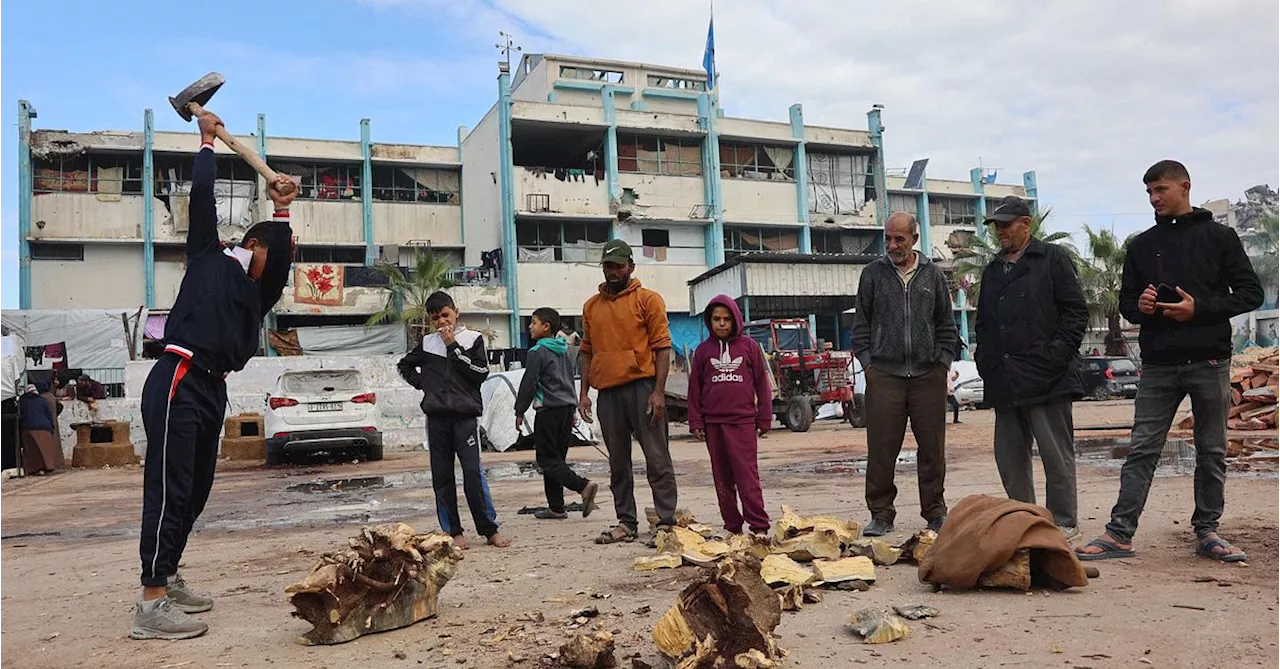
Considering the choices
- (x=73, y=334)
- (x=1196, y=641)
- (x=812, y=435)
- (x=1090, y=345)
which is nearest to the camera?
(x=1196, y=641)

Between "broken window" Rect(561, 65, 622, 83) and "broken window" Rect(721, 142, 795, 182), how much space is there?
9841 millimetres

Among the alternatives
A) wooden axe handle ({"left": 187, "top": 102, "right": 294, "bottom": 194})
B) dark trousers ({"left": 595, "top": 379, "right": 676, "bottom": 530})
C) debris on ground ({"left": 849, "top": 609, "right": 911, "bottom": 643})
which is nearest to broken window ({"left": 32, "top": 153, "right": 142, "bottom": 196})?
dark trousers ({"left": 595, "top": 379, "right": 676, "bottom": 530})

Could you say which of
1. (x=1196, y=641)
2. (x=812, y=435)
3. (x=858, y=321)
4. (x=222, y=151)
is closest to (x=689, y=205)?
(x=222, y=151)

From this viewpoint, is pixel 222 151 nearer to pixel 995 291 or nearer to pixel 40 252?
pixel 40 252

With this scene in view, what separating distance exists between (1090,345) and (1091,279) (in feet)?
60.3

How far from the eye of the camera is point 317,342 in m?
35.0

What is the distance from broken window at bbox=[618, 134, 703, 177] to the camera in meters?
39.5

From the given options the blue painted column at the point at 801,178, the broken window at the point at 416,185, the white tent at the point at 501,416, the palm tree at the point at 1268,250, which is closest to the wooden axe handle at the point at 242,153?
the white tent at the point at 501,416

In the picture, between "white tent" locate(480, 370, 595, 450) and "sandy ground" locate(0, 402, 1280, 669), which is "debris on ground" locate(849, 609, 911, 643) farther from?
"white tent" locate(480, 370, 595, 450)

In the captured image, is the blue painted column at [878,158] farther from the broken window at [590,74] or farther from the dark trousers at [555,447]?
the dark trousers at [555,447]

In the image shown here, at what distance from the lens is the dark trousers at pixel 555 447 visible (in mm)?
7211

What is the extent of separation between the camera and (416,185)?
4041cm

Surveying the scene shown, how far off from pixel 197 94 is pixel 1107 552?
492cm

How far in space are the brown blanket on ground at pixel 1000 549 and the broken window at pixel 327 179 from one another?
123 ft
